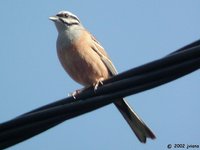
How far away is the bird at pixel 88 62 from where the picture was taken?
684cm

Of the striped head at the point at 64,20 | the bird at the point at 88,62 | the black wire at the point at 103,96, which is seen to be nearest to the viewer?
the black wire at the point at 103,96

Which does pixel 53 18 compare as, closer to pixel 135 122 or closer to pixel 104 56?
pixel 104 56

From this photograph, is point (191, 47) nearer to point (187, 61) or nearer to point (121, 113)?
point (187, 61)

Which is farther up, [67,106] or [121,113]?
[67,106]

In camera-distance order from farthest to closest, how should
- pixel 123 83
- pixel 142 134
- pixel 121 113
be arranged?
pixel 121 113
pixel 142 134
pixel 123 83

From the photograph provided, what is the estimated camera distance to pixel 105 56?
24.6ft

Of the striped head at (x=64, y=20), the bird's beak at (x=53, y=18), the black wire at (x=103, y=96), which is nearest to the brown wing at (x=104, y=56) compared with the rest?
the striped head at (x=64, y=20)

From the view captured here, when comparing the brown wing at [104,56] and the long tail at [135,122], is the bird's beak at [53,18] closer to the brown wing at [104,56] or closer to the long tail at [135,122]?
the brown wing at [104,56]

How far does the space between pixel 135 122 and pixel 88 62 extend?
3.99 ft

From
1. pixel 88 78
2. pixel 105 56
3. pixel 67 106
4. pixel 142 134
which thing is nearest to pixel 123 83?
pixel 67 106

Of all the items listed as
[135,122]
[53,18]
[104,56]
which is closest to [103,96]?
[135,122]

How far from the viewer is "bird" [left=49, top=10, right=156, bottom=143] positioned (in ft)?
22.4

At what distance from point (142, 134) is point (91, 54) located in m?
1.59

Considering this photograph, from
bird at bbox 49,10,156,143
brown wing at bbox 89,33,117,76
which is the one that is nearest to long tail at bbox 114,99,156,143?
bird at bbox 49,10,156,143
